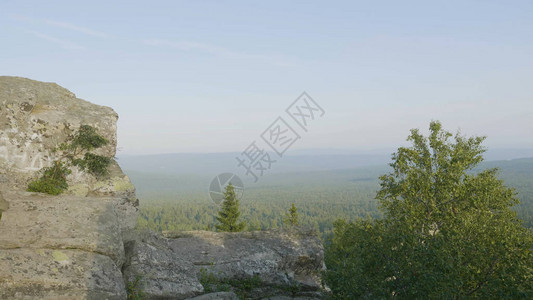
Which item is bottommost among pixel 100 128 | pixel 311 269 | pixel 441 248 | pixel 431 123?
pixel 311 269

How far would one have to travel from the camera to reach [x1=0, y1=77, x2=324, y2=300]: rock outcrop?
1189cm

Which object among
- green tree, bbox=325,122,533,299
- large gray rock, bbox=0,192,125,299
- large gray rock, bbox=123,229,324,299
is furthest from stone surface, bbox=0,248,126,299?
green tree, bbox=325,122,533,299

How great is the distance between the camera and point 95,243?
13406 mm

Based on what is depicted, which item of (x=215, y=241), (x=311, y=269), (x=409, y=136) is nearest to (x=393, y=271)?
(x=311, y=269)

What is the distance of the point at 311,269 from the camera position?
22500 mm

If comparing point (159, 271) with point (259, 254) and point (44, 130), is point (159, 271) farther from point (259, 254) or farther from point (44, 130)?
point (44, 130)

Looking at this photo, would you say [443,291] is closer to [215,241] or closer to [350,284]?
[350,284]

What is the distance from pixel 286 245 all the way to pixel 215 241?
526cm

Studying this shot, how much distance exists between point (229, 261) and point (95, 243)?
31.8 feet

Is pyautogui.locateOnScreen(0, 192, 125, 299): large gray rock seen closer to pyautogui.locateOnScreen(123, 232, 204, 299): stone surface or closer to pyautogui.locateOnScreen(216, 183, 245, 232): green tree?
pyautogui.locateOnScreen(123, 232, 204, 299): stone surface

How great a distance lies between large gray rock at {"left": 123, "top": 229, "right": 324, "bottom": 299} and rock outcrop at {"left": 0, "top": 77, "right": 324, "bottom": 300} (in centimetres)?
7

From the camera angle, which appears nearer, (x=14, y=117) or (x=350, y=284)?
(x=350, y=284)

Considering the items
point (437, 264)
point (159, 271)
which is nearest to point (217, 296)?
point (159, 271)

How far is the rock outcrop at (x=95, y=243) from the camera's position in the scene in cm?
1189
